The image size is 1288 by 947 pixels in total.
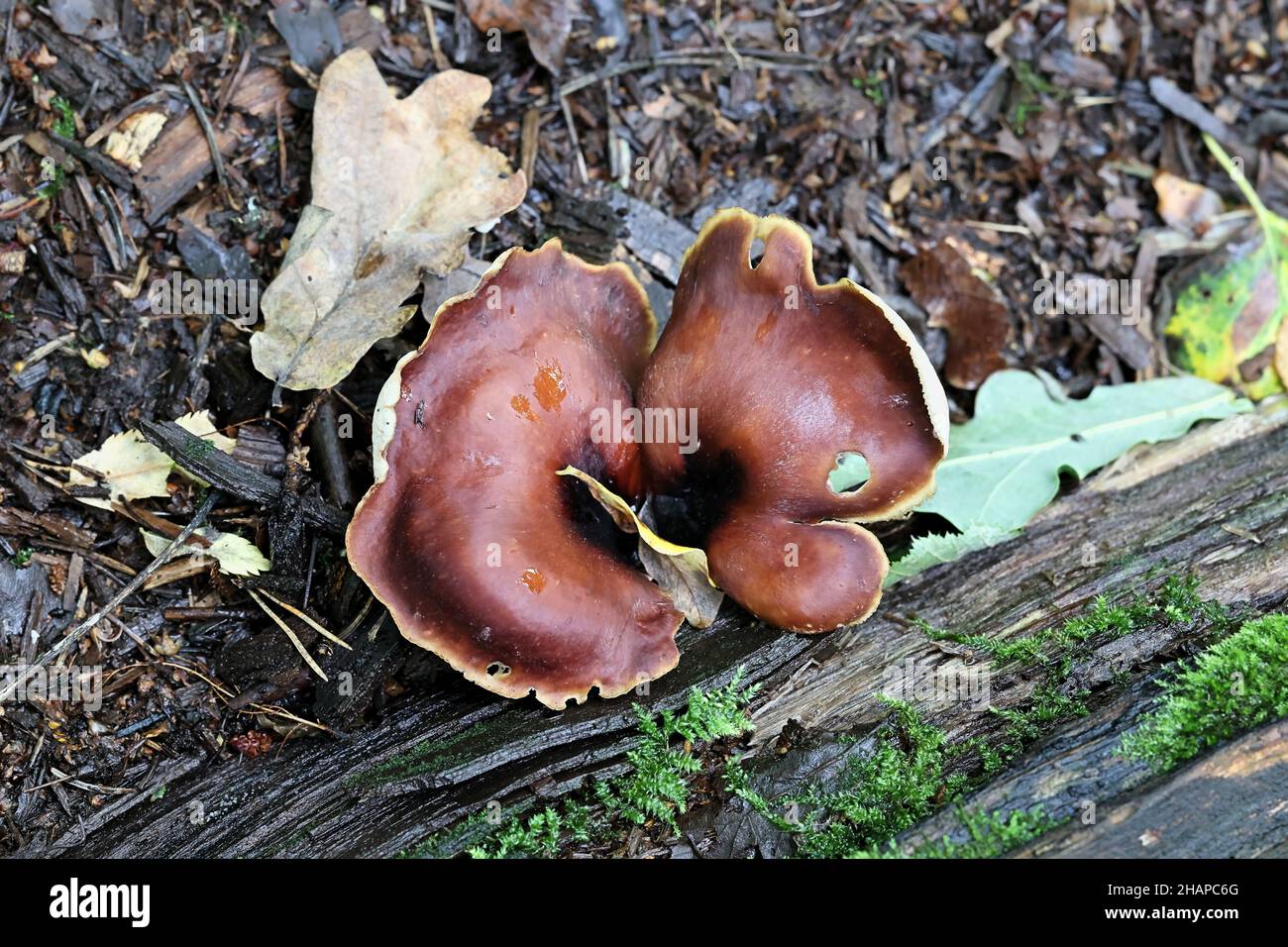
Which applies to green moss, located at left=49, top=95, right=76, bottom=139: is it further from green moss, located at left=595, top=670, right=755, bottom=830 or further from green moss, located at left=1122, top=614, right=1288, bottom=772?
green moss, located at left=1122, top=614, right=1288, bottom=772

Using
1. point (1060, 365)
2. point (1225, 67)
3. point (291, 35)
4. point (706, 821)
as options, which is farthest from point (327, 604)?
point (1225, 67)

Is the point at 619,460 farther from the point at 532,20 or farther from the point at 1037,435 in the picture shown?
the point at 532,20

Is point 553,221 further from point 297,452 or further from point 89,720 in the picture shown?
point 89,720

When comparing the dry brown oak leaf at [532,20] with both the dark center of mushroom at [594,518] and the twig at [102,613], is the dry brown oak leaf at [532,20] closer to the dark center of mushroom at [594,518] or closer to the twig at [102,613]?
the dark center of mushroom at [594,518]

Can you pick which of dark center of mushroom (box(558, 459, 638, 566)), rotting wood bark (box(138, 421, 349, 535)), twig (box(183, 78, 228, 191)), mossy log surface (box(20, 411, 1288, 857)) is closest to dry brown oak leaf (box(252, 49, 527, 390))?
rotting wood bark (box(138, 421, 349, 535))

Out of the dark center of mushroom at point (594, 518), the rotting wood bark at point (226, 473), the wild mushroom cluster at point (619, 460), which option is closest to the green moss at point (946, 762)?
the wild mushroom cluster at point (619, 460)
